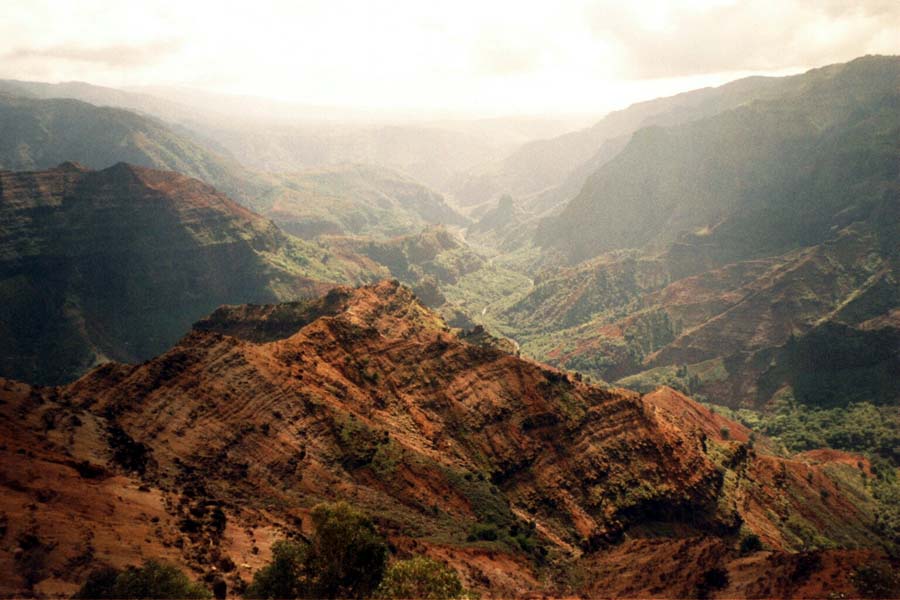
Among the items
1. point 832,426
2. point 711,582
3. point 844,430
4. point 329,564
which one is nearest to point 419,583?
point 329,564

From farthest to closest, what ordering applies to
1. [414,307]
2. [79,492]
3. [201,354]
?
1. [414,307]
2. [201,354]
3. [79,492]

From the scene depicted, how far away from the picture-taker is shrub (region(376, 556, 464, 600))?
41.7 m

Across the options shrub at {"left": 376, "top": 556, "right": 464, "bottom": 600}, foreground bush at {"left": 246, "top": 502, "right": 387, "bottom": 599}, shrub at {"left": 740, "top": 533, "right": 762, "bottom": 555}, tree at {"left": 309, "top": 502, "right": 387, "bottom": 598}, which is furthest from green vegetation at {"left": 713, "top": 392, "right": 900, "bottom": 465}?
foreground bush at {"left": 246, "top": 502, "right": 387, "bottom": 599}

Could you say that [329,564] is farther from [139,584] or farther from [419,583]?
[139,584]

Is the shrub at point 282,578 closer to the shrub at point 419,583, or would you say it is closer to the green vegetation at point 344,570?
the green vegetation at point 344,570

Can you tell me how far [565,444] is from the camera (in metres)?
92.8

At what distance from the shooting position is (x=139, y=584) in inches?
1423

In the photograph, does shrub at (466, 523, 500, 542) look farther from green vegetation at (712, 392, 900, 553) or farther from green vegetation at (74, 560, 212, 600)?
green vegetation at (712, 392, 900, 553)

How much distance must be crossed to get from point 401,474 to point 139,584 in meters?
44.0

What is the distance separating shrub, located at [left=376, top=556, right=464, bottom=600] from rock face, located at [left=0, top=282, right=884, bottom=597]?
14929 millimetres

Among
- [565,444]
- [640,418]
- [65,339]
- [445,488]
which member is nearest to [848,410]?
[640,418]

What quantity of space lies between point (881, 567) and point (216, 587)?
69199 millimetres

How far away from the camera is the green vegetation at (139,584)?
117 feet

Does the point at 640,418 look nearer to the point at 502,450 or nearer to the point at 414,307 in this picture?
the point at 502,450
